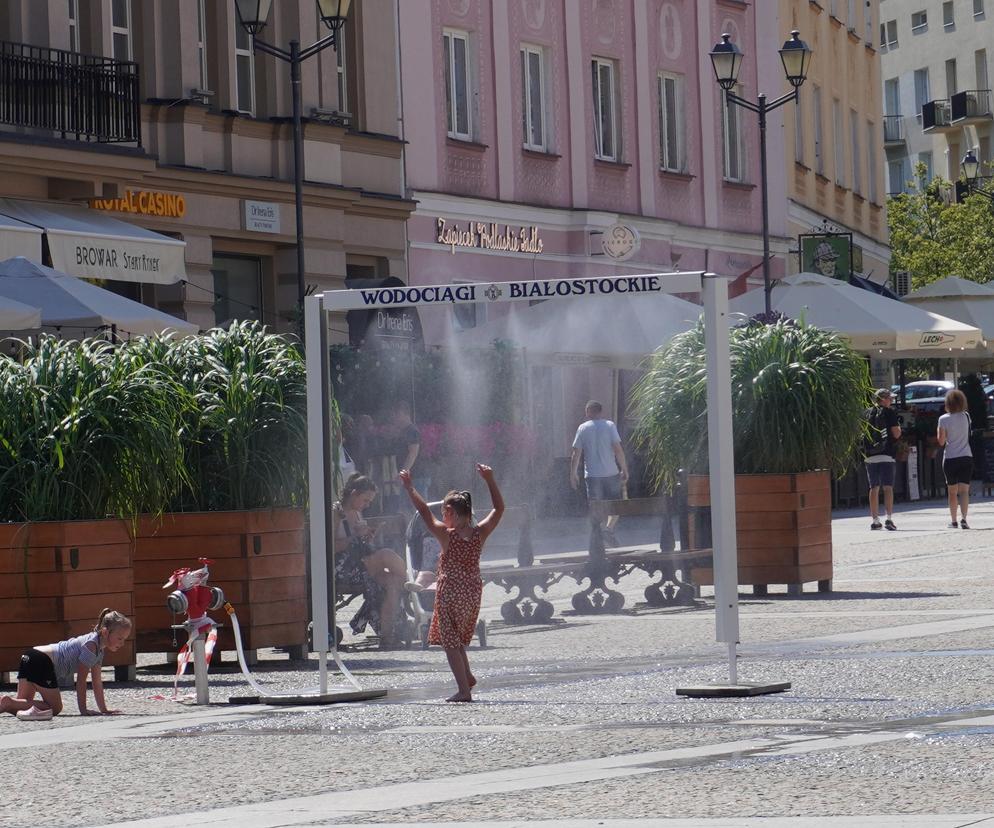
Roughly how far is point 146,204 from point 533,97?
1123cm

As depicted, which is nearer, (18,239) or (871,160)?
(18,239)

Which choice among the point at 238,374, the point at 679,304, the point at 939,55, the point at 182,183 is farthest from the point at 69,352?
the point at 939,55

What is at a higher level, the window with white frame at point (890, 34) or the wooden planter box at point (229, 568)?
the window with white frame at point (890, 34)

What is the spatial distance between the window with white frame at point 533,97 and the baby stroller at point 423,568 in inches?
802

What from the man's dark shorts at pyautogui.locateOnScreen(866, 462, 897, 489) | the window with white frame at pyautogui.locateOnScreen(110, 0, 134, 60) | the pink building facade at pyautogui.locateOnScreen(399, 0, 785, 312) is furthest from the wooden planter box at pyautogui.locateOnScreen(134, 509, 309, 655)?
the pink building facade at pyautogui.locateOnScreen(399, 0, 785, 312)

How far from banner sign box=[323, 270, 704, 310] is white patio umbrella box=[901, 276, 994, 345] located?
26701 mm

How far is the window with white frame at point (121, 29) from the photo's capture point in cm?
2878

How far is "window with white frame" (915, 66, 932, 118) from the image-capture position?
97250mm

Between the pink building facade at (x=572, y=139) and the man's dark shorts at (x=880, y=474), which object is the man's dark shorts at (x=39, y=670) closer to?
the man's dark shorts at (x=880, y=474)

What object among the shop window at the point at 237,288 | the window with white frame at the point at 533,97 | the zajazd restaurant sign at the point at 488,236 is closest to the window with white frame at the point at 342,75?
the zajazd restaurant sign at the point at 488,236

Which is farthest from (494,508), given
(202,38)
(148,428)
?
(202,38)

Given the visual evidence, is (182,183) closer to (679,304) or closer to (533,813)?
(679,304)

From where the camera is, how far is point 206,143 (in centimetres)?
2980

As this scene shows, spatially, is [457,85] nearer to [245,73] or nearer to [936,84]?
[245,73]
